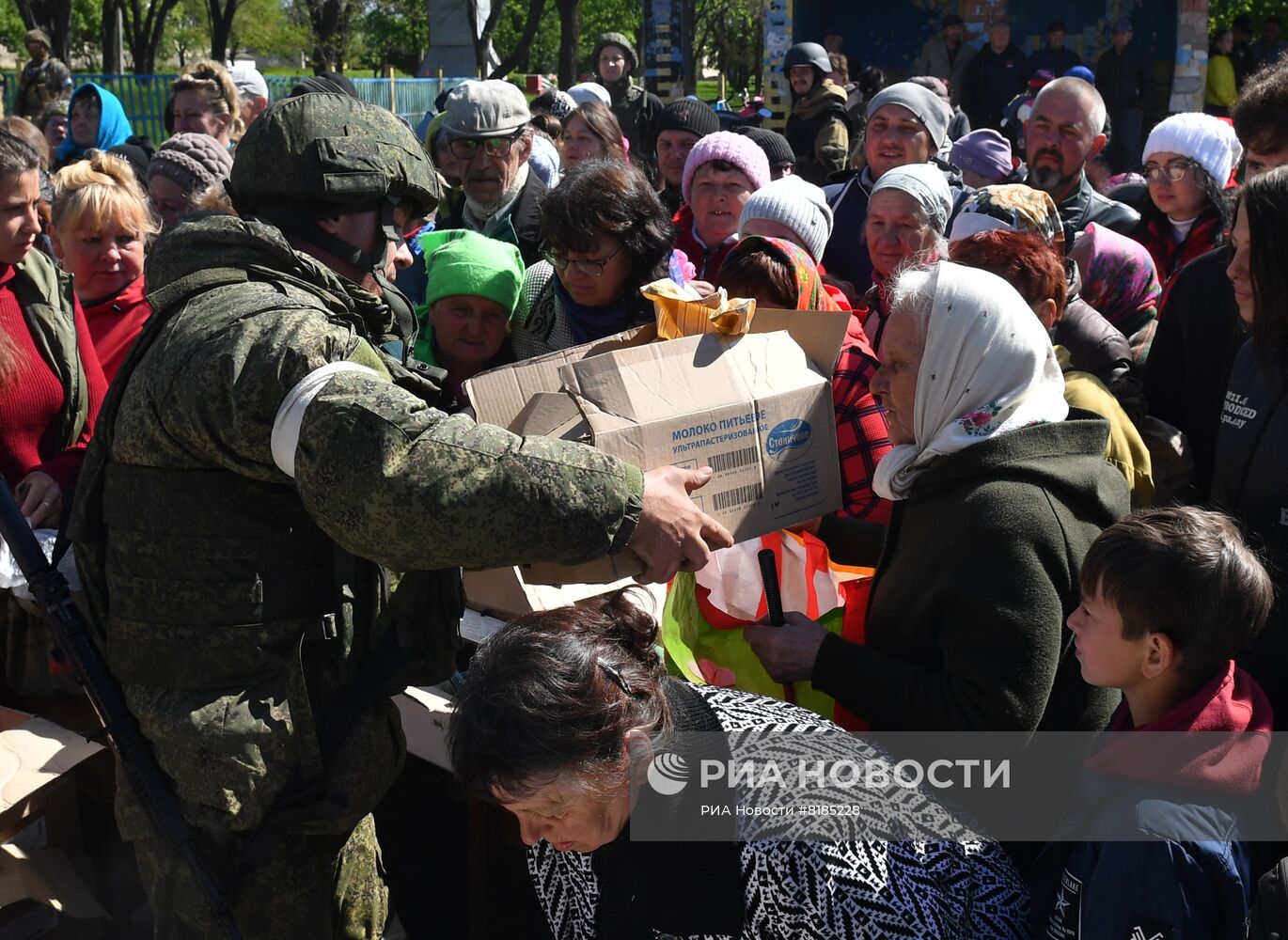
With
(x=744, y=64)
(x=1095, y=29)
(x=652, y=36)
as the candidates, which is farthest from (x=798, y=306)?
(x=744, y=64)

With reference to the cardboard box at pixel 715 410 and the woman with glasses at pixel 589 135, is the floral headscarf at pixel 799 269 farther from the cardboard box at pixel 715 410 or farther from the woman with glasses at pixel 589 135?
the woman with glasses at pixel 589 135

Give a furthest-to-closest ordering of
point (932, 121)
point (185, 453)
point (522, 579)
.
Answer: point (932, 121) → point (522, 579) → point (185, 453)

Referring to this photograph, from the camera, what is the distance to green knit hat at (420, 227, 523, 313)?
3.62 meters

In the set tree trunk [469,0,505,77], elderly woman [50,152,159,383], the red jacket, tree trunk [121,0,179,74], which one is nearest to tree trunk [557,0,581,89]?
tree trunk [469,0,505,77]

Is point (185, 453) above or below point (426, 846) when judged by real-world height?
above

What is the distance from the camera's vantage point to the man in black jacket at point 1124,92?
45.9 ft

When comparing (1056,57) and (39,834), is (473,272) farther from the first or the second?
(1056,57)

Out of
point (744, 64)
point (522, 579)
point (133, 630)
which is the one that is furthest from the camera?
point (744, 64)

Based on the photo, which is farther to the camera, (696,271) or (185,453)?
(696,271)

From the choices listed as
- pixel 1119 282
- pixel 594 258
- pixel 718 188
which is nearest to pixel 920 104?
pixel 718 188

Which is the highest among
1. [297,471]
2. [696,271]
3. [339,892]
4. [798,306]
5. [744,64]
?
[297,471]

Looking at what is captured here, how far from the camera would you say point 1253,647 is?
2.32 m

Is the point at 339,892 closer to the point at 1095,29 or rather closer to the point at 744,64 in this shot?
the point at 1095,29

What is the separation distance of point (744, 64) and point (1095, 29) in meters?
22.2
